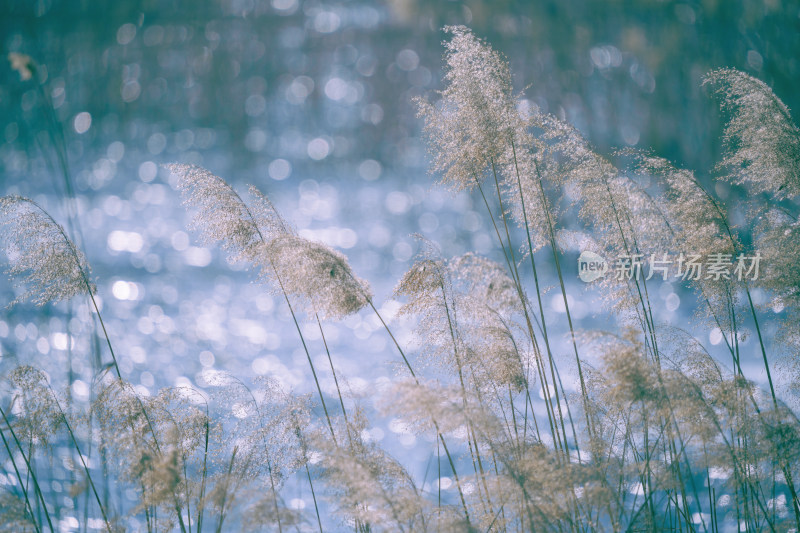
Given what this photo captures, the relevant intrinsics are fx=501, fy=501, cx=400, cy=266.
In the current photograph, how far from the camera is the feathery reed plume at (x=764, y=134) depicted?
2.00m

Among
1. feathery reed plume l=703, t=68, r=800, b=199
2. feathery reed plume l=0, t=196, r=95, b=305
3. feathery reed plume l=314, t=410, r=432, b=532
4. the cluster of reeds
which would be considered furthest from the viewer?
feathery reed plume l=703, t=68, r=800, b=199

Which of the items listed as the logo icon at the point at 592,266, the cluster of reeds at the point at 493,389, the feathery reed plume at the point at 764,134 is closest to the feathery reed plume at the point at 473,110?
the cluster of reeds at the point at 493,389

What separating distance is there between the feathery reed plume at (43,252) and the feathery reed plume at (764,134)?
266cm

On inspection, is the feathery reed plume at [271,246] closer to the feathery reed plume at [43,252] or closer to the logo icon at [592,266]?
the feathery reed plume at [43,252]

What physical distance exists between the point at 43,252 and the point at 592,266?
7.12ft

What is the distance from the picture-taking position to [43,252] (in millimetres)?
1876

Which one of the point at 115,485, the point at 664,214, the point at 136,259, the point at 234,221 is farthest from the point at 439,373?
the point at 136,259

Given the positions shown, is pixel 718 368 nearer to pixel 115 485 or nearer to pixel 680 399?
pixel 680 399

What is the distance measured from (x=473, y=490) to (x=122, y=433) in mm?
1180

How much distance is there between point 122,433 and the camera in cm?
166

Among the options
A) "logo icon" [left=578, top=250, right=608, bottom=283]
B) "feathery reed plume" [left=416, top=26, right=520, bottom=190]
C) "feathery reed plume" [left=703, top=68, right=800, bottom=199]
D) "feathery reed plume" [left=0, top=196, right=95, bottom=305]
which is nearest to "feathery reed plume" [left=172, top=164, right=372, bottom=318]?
"feathery reed plume" [left=0, top=196, right=95, bottom=305]

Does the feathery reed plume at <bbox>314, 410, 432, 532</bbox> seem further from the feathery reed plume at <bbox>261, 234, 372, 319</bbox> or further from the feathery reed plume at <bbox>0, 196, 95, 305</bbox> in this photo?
the feathery reed plume at <bbox>0, 196, 95, 305</bbox>

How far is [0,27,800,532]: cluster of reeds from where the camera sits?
1435mm

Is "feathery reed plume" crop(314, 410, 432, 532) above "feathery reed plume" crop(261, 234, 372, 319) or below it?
below
